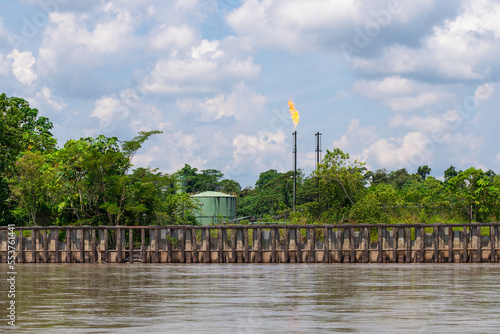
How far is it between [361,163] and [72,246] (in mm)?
25478

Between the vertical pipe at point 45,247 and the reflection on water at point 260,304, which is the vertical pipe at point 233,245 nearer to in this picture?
the vertical pipe at point 45,247

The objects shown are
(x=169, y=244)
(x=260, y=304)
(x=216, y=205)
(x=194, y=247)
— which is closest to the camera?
(x=260, y=304)

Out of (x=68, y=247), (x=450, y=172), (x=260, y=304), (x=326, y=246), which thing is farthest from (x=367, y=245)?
(x=450, y=172)

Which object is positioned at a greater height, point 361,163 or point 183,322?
point 361,163

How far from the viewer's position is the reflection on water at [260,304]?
17.2 metres

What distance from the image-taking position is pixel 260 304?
2253 cm

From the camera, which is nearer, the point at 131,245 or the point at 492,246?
the point at 492,246

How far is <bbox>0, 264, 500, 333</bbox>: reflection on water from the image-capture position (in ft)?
56.3

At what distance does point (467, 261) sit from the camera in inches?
2002

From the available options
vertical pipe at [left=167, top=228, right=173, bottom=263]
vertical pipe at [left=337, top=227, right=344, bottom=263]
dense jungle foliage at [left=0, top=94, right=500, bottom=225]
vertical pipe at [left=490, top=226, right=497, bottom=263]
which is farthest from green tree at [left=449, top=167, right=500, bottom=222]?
vertical pipe at [left=167, top=228, right=173, bottom=263]

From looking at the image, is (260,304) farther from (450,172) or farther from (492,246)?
(450,172)

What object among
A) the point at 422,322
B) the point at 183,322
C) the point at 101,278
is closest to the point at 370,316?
the point at 422,322

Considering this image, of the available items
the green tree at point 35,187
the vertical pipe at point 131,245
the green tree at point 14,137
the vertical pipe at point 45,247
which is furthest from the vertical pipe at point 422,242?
the green tree at point 14,137

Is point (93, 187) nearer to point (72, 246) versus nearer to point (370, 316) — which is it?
point (72, 246)
